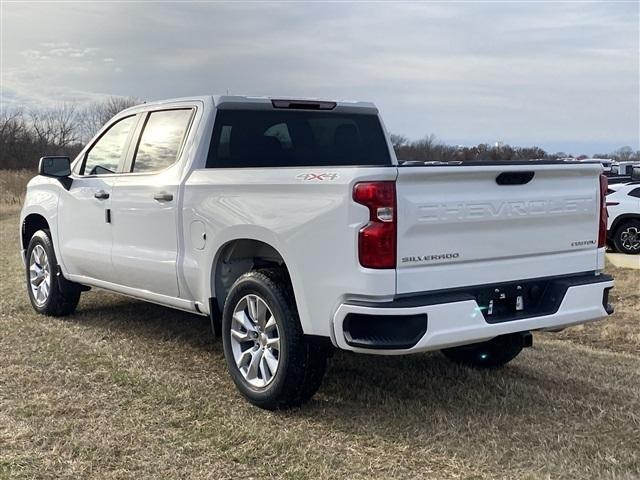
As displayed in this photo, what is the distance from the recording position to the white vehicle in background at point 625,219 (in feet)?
46.5

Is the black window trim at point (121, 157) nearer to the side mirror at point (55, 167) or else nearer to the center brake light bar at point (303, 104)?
the side mirror at point (55, 167)

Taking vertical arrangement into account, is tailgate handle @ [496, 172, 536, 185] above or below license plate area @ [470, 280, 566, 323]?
above

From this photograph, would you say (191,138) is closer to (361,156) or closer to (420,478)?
(361,156)

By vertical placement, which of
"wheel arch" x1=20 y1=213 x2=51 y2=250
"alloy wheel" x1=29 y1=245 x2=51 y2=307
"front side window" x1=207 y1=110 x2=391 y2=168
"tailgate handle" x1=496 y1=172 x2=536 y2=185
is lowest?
"alloy wheel" x1=29 y1=245 x2=51 y2=307

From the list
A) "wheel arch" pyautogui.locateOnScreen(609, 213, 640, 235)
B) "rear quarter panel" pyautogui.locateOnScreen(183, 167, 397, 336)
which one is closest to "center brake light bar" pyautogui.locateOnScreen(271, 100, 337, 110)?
"rear quarter panel" pyautogui.locateOnScreen(183, 167, 397, 336)

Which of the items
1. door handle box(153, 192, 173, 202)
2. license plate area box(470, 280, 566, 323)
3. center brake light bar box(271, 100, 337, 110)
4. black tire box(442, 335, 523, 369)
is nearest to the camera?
license plate area box(470, 280, 566, 323)

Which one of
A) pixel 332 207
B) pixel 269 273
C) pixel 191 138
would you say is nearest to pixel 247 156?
pixel 191 138

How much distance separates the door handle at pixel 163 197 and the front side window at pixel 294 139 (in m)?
0.36

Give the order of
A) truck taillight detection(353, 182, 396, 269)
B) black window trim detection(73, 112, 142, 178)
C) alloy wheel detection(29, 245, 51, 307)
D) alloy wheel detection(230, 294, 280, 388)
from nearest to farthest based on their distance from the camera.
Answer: truck taillight detection(353, 182, 396, 269) < alloy wheel detection(230, 294, 280, 388) < black window trim detection(73, 112, 142, 178) < alloy wheel detection(29, 245, 51, 307)

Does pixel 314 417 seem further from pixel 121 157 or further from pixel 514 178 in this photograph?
pixel 121 157


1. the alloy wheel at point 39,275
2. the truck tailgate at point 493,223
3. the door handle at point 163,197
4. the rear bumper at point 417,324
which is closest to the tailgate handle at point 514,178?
the truck tailgate at point 493,223

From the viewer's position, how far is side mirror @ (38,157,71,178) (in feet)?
21.9

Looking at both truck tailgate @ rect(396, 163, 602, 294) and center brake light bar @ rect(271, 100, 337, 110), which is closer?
truck tailgate @ rect(396, 163, 602, 294)

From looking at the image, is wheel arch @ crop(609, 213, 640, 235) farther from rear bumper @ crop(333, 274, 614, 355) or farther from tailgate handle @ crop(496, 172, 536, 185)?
Result: rear bumper @ crop(333, 274, 614, 355)
